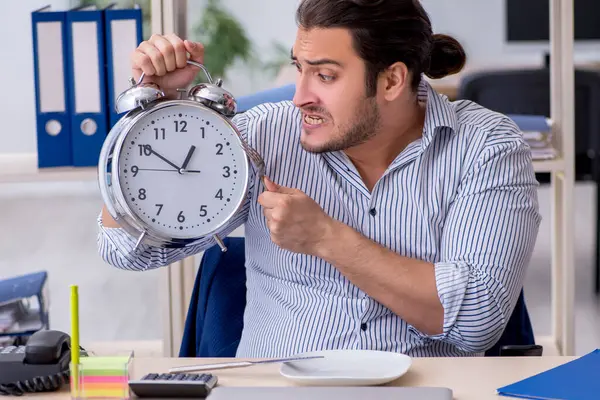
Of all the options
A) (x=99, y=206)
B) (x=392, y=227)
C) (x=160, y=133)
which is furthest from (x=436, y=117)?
(x=99, y=206)

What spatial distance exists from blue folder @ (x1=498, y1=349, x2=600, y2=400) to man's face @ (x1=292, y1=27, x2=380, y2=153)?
554 millimetres

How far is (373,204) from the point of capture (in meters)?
1.73

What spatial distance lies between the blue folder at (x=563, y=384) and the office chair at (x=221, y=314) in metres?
0.42

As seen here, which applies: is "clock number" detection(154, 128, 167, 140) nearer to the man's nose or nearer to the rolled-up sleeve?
the man's nose

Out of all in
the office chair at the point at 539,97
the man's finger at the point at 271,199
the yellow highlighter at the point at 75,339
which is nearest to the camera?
the yellow highlighter at the point at 75,339

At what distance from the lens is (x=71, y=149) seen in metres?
2.34

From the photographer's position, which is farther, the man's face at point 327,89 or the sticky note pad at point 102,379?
the man's face at point 327,89

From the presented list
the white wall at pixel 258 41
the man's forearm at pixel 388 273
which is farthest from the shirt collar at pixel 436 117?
the white wall at pixel 258 41

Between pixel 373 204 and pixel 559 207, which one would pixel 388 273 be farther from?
pixel 559 207

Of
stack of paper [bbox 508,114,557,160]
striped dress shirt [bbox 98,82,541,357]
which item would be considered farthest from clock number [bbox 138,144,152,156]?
stack of paper [bbox 508,114,557,160]

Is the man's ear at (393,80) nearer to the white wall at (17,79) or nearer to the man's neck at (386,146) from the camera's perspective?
the man's neck at (386,146)

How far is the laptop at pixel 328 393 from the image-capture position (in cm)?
121

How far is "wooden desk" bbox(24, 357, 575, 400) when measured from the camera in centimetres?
128

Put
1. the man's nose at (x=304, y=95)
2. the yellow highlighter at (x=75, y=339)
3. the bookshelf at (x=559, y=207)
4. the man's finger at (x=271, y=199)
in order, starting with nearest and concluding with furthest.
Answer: the yellow highlighter at (x=75, y=339) < the man's finger at (x=271, y=199) < the man's nose at (x=304, y=95) < the bookshelf at (x=559, y=207)
